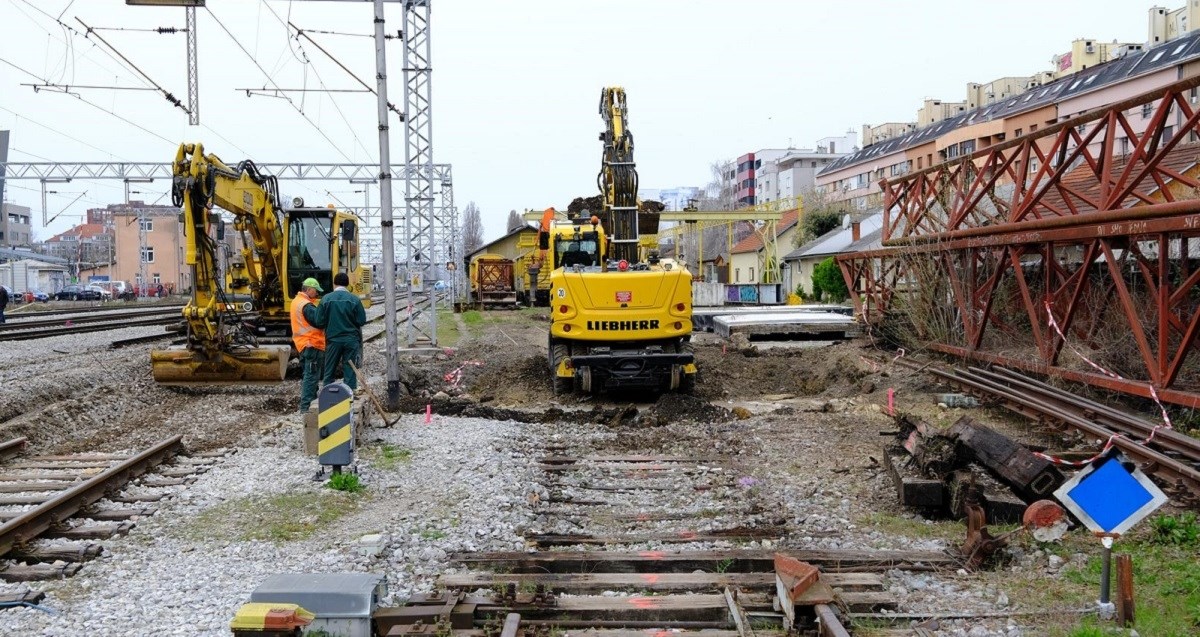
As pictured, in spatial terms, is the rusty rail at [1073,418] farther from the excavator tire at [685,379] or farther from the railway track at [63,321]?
the railway track at [63,321]

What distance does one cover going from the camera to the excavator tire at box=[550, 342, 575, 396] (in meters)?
14.1

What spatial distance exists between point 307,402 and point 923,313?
11159 millimetres

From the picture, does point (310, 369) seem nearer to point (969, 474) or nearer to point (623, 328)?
point (623, 328)

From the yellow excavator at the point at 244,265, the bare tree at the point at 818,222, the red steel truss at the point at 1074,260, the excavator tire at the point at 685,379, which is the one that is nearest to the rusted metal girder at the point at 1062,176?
the red steel truss at the point at 1074,260

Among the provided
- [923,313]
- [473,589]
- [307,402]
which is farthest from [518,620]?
[923,313]

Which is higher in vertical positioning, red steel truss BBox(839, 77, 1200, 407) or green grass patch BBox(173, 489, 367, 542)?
red steel truss BBox(839, 77, 1200, 407)

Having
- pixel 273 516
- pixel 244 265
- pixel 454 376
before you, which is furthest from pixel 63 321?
pixel 273 516

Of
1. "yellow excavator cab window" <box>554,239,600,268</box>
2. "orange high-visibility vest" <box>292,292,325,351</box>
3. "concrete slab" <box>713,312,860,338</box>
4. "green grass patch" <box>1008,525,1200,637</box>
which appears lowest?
"green grass patch" <box>1008,525,1200,637</box>

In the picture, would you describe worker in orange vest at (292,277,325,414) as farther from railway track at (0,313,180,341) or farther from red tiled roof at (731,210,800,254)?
red tiled roof at (731,210,800,254)

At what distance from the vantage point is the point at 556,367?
1413cm

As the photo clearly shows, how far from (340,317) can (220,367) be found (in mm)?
5946

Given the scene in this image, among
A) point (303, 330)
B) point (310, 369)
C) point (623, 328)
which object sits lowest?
point (310, 369)

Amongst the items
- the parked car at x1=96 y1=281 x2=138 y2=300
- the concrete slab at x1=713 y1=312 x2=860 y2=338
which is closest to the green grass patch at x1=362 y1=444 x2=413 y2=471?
the concrete slab at x1=713 y1=312 x2=860 y2=338

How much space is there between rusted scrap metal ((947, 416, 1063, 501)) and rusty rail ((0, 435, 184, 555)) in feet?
A: 24.1
